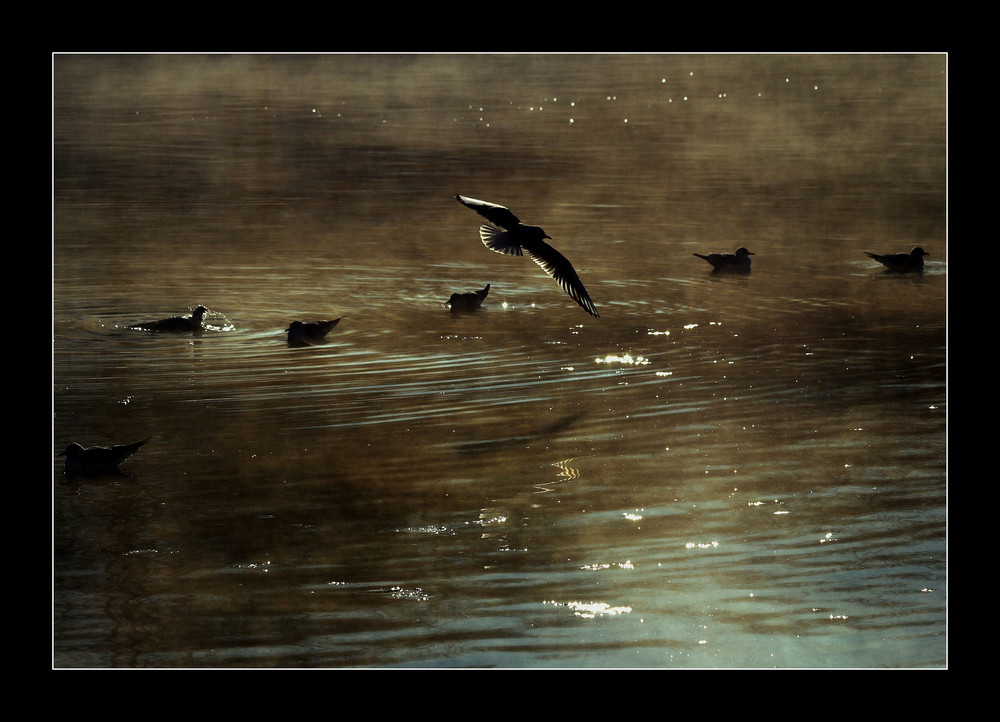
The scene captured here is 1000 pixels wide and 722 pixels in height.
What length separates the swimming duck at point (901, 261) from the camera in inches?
276

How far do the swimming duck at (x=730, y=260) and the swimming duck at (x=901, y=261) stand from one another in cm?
95

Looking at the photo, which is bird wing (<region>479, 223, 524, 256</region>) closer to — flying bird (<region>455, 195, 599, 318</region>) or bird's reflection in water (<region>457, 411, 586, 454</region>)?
flying bird (<region>455, 195, 599, 318</region>)

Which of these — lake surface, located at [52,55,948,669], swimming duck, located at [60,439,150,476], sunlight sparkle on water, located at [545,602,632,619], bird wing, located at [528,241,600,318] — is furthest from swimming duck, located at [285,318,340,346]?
sunlight sparkle on water, located at [545,602,632,619]

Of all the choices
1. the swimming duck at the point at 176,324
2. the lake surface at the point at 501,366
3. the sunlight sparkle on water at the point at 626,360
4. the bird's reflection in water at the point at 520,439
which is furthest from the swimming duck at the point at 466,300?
the bird's reflection in water at the point at 520,439

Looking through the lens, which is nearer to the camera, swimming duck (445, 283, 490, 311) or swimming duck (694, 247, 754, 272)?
swimming duck (445, 283, 490, 311)

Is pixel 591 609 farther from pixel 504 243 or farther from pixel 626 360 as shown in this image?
pixel 626 360

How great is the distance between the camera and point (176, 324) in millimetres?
7078

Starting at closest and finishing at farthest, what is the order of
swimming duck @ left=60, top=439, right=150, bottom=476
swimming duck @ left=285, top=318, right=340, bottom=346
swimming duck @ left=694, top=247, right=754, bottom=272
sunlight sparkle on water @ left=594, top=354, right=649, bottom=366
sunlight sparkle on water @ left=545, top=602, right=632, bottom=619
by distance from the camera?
sunlight sparkle on water @ left=545, top=602, right=632, bottom=619, swimming duck @ left=60, top=439, right=150, bottom=476, sunlight sparkle on water @ left=594, top=354, right=649, bottom=366, swimming duck @ left=285, top=318, right=340, bottom=346, swimming duck @ left=694, top=247, right=754, bottom=272

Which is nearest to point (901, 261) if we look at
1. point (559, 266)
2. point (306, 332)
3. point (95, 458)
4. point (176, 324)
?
point (559, 266)

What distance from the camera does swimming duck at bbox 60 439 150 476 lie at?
17.7 ft

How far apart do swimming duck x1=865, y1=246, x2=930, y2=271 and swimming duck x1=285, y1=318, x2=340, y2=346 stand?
3.13 meters

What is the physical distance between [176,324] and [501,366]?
182 centimetres

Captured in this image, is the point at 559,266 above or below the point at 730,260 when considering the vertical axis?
below

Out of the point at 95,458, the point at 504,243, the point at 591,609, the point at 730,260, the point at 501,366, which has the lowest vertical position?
the point at 591,609
